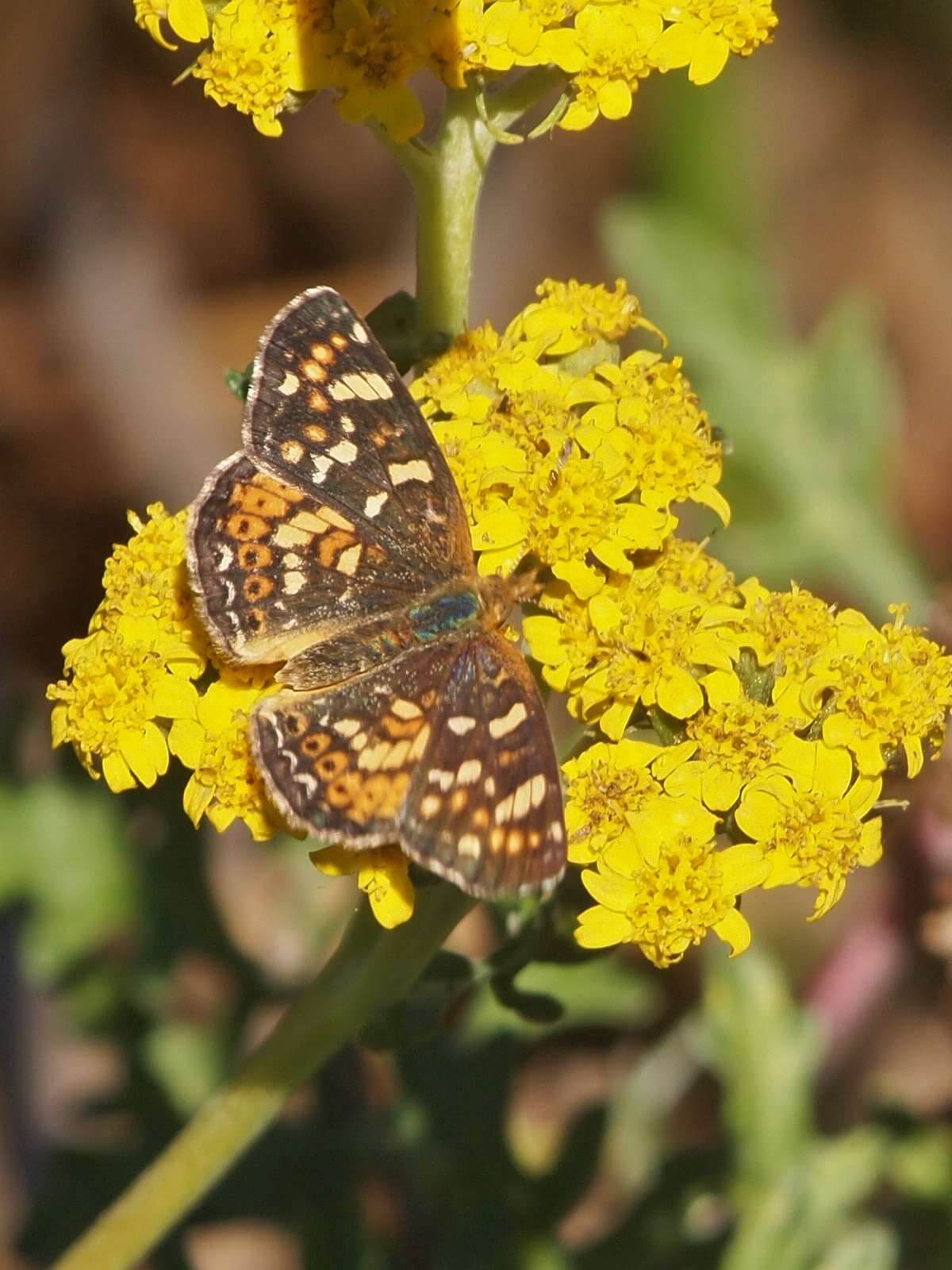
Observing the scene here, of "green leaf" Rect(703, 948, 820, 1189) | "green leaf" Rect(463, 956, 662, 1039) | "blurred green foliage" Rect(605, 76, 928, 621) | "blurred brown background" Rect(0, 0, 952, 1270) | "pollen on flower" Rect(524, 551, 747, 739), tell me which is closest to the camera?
"pollen on flower" Rect(524, 551, 747, 739)

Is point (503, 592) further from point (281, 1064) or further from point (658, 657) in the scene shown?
point (281, 1064)

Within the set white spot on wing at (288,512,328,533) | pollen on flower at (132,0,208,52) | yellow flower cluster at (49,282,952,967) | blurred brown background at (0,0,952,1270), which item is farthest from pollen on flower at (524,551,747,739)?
blurred brown background at (0,0,952,1270)

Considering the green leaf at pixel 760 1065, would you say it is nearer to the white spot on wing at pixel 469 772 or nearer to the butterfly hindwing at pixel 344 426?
the butterfly hindwing at pixel 344 426

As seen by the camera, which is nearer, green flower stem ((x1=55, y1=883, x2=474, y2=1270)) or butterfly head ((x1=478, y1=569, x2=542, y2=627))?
green flower stem ((x1=55, y1=883, x2=474, y2=1270))

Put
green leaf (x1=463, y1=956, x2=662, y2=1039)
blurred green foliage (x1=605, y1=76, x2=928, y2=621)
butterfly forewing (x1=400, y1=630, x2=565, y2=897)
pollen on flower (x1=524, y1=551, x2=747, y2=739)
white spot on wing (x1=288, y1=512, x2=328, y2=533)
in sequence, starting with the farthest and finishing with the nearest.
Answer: blurred green foliage (x1=605, y1=76, x2=928, y2=621), green leaf (x1=463, y1=956, x2=662, y2=1039), white spot on wing (x1=288, y1=512, x2=328, y2=533), pollen on flower (x1=524, y1=551, x2=747, y2=739), butterfly forewing (x1=400, y1=630, x2=565, y2=897)

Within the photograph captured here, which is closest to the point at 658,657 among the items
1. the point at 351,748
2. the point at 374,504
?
the point at 351,748

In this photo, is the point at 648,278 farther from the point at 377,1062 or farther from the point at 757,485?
the point at 377,1062

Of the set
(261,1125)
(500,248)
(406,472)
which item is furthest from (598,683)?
(500,248)

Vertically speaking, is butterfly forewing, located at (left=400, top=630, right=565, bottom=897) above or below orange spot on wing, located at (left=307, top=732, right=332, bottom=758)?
below

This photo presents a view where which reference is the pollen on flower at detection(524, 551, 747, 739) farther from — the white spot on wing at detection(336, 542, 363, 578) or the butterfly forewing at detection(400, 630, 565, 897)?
the white spot on wing at detection(336, 542, 363, 578)
